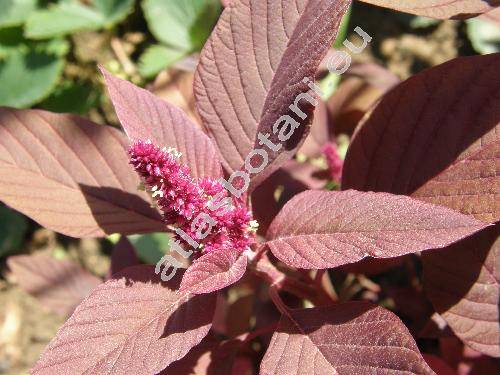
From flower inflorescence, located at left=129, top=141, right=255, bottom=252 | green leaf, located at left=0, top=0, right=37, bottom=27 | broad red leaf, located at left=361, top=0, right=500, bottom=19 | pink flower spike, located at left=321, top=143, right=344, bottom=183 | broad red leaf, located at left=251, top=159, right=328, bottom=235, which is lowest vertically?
green leaf, located at left=0, top=0, right=37, bottom=27

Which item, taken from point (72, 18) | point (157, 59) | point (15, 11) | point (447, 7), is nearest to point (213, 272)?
point (447, 7)

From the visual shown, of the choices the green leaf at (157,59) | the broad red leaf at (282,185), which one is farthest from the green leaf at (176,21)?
the broad red leaf at (282,185)

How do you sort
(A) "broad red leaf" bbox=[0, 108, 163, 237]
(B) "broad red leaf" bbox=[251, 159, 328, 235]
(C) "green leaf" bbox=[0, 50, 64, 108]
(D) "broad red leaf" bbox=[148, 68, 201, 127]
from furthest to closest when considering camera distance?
1. (C) "green leaf" bbox=[0, 50, 64, 108]
2. (D) "broad red leaf" bbox=[148, 68, 201, 127]
3. (B) "broad red leaf" bbox=[251, 159, 328, 235]
4. (A) "broad red leaf" bbox=[0, 108, 163, 237]

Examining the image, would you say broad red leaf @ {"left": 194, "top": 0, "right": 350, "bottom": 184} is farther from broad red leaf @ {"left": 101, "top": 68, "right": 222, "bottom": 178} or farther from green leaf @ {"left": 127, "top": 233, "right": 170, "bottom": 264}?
green leaf @ {"left": 127, "top": 233, "right": 170, "bottom": 264}

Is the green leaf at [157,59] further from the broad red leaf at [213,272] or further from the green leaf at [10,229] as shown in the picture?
the broad red leaf at [213,272]

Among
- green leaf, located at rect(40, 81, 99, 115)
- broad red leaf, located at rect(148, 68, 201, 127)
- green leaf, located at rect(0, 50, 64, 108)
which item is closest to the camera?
broad red leaf, located at rect(148, 68, 201, 127)

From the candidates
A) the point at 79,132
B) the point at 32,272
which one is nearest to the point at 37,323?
the point at 32,272

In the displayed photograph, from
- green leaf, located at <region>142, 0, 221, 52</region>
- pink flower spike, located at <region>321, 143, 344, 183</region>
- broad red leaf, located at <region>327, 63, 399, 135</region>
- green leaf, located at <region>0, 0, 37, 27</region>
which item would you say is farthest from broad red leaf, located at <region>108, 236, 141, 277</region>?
green leaf, located at <region>0, 0, 37, 27</region>
